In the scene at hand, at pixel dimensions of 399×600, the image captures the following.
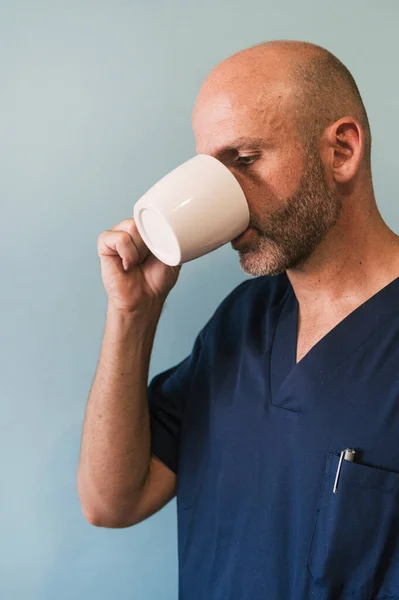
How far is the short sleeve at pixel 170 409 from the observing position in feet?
3.25

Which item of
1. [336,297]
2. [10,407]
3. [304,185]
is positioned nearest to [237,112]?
[304,185]

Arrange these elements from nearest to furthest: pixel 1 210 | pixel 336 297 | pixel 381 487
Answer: pixel 381 487
pixel 336 297
pixel 1 210

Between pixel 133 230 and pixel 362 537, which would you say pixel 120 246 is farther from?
pixel 362 537

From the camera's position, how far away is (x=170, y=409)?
1005 millimetres

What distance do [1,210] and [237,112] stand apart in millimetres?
475

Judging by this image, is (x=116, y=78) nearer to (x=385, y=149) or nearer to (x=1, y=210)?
(x=1, y=210)

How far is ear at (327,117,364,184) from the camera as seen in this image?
2.68 feet

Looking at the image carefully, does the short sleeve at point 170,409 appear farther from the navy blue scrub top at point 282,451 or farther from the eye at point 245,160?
the eye at point 245,160

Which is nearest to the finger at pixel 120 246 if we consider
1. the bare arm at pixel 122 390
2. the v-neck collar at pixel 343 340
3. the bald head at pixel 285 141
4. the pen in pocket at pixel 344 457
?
the bare arm at pixel 122 390

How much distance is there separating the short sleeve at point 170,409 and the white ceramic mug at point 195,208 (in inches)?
11.3

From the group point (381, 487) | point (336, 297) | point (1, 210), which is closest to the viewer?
point (381, 487)

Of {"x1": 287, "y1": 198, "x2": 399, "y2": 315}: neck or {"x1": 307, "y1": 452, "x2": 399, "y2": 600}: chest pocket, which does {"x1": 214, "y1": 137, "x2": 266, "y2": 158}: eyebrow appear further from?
{"x1": 307, "y1": 452, "x2": 399, "y2": 600}: chest pocket

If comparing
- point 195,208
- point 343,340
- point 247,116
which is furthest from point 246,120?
point 343,340

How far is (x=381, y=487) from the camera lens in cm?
73
